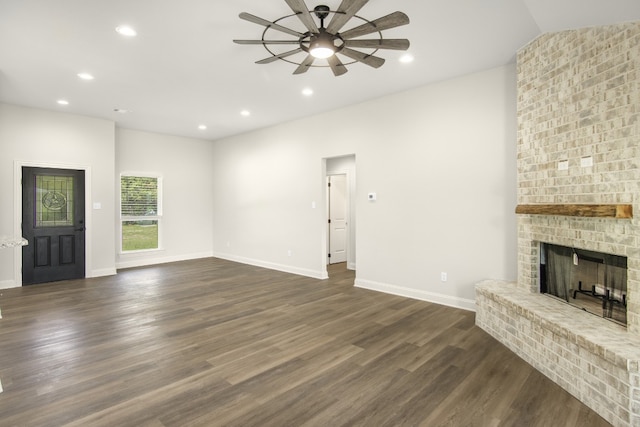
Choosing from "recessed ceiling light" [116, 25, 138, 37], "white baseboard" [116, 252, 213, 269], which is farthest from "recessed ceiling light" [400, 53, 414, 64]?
"white baseboard" [116, 252, 213, 269]

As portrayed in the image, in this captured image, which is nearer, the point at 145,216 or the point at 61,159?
the point at 61,159

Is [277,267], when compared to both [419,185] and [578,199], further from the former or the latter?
[578,199]

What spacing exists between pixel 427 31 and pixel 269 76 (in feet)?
6.68

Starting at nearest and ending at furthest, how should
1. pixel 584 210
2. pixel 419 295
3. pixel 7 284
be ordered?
pixel 584 210, pixel 419 295, pixel 7 284

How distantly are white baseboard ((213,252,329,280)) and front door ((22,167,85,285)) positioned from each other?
9.78 ft

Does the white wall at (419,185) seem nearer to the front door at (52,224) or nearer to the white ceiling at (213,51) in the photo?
the white ceiling at (213,51)

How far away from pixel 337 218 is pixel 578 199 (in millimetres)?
5167

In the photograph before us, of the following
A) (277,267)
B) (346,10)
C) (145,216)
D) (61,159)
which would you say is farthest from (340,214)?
(346,10)

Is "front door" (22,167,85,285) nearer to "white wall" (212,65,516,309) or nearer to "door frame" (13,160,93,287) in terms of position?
"door frame" (13,160,93,287)

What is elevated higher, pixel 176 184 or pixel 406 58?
pixel 406 58

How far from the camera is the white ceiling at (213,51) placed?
2.80 meters

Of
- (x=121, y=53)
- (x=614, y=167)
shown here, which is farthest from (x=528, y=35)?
(x=121, y=53)

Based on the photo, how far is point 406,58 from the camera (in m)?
3.81

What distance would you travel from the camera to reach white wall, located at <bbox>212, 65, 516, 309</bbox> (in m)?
4.06
